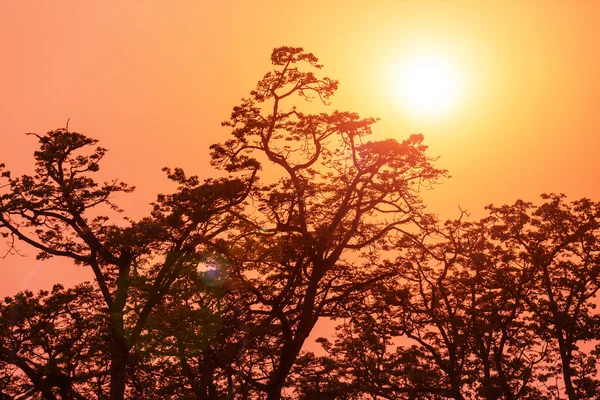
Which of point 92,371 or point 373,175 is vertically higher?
point 373,175

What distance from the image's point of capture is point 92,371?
26.1m

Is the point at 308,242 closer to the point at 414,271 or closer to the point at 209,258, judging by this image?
the point at 209,258

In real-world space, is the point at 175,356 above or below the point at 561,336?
below

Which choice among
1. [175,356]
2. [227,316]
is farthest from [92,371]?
[227,316]

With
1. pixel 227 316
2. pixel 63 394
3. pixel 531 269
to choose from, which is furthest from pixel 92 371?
pixel 531 269

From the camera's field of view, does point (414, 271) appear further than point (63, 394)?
Yes

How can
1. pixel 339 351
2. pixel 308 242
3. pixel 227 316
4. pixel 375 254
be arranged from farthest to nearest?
pixel 339 351
pixel 375 254
pixel 227 316
pixel 308 242

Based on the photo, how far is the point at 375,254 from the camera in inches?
1109

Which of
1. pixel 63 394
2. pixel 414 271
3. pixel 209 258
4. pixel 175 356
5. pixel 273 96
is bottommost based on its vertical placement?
pixel 63 394

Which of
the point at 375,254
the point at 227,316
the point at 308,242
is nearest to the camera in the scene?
the point at 308,242

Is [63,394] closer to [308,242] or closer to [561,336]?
[308,242]

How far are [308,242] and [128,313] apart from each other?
7.90m

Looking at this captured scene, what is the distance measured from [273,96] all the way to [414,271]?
9.88 metres

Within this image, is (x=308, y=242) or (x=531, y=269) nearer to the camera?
(x=308, y=242)
